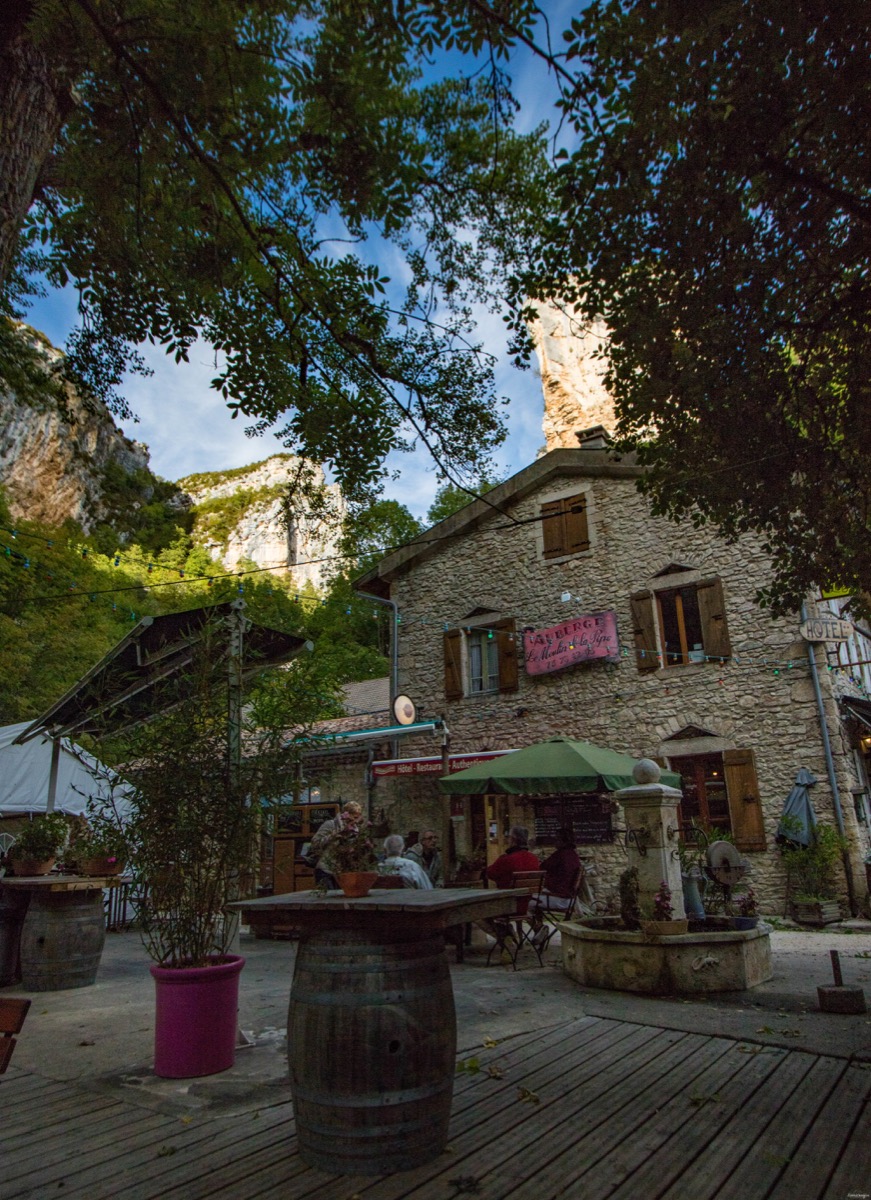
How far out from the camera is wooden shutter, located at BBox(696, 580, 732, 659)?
1114 cm

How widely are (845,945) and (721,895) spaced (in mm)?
1492

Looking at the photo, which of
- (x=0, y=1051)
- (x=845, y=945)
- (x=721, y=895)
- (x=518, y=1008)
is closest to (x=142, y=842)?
(x=0, y=1051)

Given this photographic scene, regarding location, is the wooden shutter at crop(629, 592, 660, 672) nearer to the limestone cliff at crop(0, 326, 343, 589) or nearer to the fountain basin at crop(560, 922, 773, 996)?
the limestone cliff at crop(0, 326, 343, 589)

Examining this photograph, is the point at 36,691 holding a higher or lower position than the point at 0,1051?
higher

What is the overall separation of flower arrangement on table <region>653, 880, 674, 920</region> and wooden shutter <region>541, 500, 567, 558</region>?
839 cm

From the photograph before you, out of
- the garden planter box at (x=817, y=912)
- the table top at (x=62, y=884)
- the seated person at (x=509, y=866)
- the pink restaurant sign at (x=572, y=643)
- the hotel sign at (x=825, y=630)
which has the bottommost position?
the garden planter box at (x=817, y=912)

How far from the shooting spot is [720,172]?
4410 millimetres

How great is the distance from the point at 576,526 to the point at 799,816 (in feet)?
19.8

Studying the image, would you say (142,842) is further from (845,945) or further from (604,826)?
(604,826)

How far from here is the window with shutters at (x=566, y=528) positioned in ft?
43.1

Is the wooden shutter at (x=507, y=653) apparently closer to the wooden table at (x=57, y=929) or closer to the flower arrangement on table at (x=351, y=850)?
the wooden table at (x=57, y=929)

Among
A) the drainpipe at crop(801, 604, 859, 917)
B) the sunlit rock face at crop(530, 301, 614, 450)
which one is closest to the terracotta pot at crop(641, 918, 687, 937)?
the drainpipe at crop(801, 604, 859, 917)

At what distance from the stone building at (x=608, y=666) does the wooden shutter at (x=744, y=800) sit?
18 millimetres

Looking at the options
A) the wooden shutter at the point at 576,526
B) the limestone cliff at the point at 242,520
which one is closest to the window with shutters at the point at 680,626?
the wooden shutter at the point at 576,526
